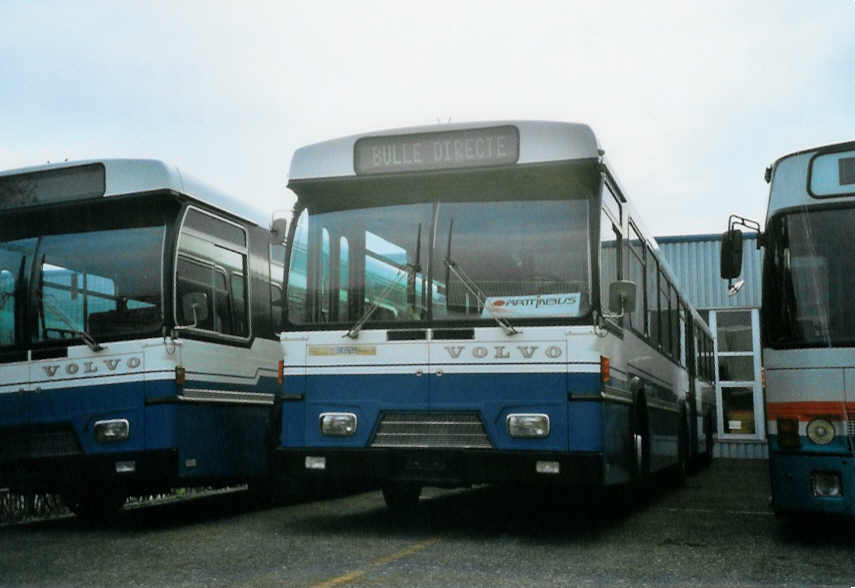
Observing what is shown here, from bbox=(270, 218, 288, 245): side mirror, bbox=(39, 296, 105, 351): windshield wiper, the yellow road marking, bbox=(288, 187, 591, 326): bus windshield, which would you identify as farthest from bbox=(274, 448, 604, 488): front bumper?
bbox=(39, 296, 105, 351): windshield wiper

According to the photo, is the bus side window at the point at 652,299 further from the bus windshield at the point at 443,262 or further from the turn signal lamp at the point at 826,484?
the turn signal lamp at the point at 826,484

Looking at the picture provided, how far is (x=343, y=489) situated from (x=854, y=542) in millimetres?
6314

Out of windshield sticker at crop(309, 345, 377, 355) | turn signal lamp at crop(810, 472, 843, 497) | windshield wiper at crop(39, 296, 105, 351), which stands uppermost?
windshield wiper at crop(39, 296, 105, 351)

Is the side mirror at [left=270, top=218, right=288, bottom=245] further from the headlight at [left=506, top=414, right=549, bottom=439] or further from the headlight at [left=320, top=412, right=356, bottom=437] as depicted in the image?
the headlight at [left=506, top=414, right=549, bottom=439]

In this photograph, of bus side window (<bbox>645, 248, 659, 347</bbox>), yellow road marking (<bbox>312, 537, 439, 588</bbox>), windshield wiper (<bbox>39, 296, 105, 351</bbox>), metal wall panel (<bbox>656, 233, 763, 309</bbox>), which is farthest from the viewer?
metal wall panel (<bbox>656, 233, 763, 309</bbox>)

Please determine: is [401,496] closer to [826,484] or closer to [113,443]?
[113,443]

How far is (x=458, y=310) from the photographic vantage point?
8398mm

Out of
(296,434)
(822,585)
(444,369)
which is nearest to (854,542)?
(822,585)

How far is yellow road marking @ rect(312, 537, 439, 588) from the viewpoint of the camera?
252 inches

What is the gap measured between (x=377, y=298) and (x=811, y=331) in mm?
3443

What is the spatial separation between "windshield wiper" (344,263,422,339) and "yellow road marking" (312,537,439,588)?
179 centimetres

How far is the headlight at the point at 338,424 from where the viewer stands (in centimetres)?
853

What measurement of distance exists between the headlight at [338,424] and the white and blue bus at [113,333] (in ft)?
4.54

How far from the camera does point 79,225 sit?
31.3 feet
